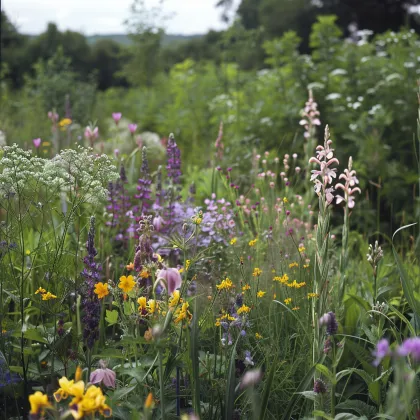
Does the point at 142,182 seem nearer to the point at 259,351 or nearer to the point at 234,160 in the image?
the point at 259,351

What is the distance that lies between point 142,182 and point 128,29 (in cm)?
960

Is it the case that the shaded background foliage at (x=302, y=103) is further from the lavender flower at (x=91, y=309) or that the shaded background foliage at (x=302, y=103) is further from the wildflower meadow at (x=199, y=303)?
the lavender flower at (x=91, y=309)

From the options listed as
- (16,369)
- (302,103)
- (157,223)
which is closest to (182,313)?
(16,369)

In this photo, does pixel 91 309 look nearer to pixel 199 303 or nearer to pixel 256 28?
pixel 199 303

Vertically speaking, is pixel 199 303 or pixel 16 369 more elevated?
pixel 199 303

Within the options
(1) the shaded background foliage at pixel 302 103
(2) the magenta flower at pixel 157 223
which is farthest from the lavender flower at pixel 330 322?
(1) the shaded background foliage at pixel 302 103

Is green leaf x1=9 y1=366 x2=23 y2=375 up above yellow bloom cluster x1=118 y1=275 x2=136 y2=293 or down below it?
below

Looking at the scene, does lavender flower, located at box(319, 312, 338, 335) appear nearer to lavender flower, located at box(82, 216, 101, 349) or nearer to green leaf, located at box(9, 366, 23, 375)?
lavender flower, located at box(82, 216, 101, 349)

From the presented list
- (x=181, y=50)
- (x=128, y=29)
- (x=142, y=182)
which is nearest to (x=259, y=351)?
(x=142, y=182)

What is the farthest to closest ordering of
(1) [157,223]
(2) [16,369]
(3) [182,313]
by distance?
(1) [157,223] → (2) [16,369] → (3) [182,313]

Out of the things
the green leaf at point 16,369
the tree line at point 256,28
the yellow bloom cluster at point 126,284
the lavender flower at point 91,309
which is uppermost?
→ the tree line at point 256,28

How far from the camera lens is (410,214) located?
5.07 m

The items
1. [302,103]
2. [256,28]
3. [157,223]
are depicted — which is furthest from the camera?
[256,28]

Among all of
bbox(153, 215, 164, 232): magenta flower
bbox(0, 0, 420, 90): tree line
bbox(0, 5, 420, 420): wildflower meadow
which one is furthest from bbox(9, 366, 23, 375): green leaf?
bbox(0, 0, 420, 90): tree line
